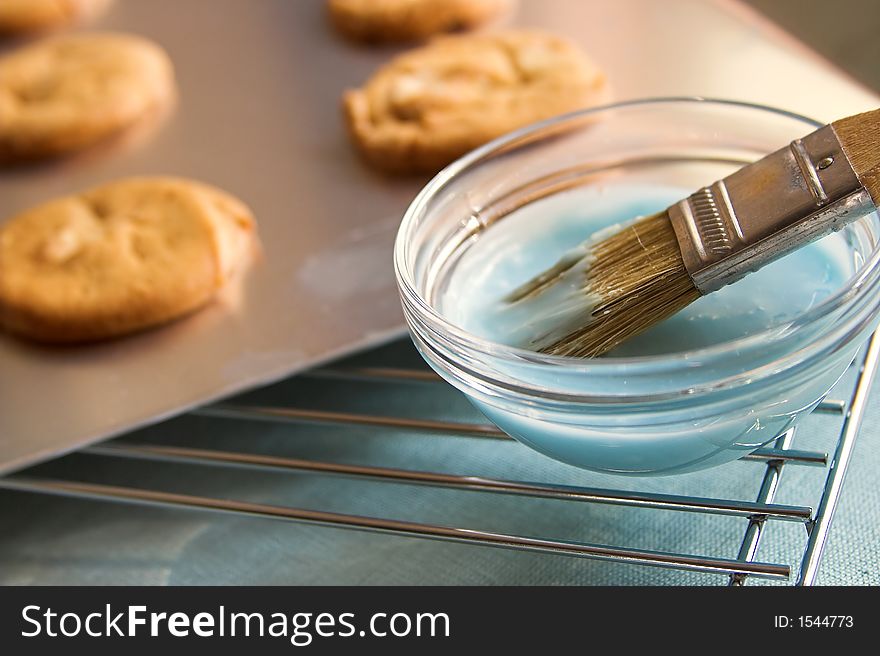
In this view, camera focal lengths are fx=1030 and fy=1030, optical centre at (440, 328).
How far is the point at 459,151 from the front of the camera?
3.80 ft

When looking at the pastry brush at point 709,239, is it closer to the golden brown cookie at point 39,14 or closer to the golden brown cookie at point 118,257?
the golden brown cookie at point 118,257

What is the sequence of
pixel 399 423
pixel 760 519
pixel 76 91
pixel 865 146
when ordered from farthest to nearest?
1. pixel 76 91
2. pixel 399 423
3. pixel 760 519
4. pixel 865 146

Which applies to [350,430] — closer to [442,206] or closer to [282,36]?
[442,206]

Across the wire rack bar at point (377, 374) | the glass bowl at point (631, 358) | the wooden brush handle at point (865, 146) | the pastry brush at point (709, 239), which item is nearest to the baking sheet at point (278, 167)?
the wire rack bar at point (377, 374)

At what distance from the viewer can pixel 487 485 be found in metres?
0.75

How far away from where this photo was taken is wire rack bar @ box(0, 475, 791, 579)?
65cm

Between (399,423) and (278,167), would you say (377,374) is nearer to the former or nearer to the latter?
(399,423)

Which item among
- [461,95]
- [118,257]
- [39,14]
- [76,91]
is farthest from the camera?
[39,14]

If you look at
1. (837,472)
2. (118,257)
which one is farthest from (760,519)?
(118,257)

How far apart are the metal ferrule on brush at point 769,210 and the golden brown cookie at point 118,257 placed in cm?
57

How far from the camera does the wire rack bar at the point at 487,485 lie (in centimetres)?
69

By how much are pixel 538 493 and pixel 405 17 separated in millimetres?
849

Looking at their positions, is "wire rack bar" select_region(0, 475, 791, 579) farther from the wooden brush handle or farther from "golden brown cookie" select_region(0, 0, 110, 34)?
"golden brown cookie" select_region(0, 0, 110, 34)

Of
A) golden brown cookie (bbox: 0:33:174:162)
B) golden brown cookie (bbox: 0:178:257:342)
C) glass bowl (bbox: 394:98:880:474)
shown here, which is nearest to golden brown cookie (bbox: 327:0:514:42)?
golden brown cookie (bbox: 0:33:174:162)
